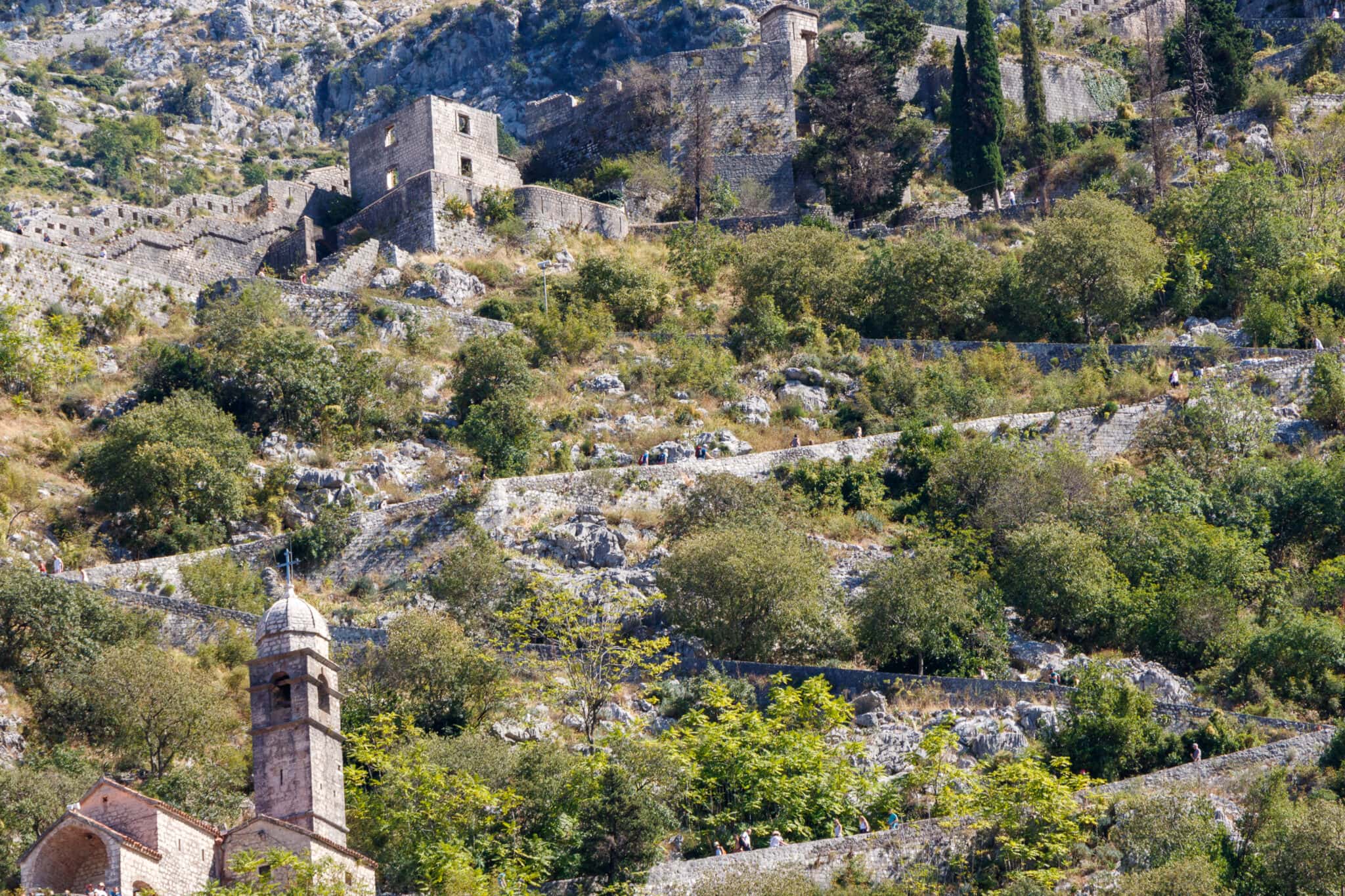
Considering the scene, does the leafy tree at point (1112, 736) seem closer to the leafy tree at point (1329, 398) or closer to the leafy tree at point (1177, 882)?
the leafy tree at point (1177, 882)

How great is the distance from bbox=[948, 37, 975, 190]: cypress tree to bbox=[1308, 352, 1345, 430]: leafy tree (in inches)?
739

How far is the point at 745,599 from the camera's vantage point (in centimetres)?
4412

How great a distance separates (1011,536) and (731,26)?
50.6 meters

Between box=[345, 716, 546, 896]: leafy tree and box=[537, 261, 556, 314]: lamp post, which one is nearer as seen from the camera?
box=[345, 716, 546, 896]: leafy tree

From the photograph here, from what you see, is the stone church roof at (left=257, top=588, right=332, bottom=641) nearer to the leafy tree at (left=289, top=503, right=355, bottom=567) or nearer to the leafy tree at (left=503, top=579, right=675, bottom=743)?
the leafy tree at (left=503, top=579, right=675, bottom=743)

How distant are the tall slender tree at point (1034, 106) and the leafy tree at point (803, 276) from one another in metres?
9.65

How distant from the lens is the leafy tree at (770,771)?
37.5 metres

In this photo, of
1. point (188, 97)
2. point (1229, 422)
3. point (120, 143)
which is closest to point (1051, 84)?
point (1229, 422)

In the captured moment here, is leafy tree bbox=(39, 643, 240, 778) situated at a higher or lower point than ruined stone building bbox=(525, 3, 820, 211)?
lower

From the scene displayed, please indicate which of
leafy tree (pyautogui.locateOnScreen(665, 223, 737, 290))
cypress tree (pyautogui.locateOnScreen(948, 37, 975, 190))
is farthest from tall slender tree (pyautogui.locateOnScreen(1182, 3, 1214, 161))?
leafy tree (pyautogui.locateOnScreen(665, 223, 737, 290))

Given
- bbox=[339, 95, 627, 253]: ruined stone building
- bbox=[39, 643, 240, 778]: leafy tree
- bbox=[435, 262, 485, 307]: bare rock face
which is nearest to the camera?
bbox=[39, 643, 240, 778]: leafy tree

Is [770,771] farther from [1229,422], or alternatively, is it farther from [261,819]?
[1229,422]

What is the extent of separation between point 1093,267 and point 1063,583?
51.3ft

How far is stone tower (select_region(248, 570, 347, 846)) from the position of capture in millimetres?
32406
